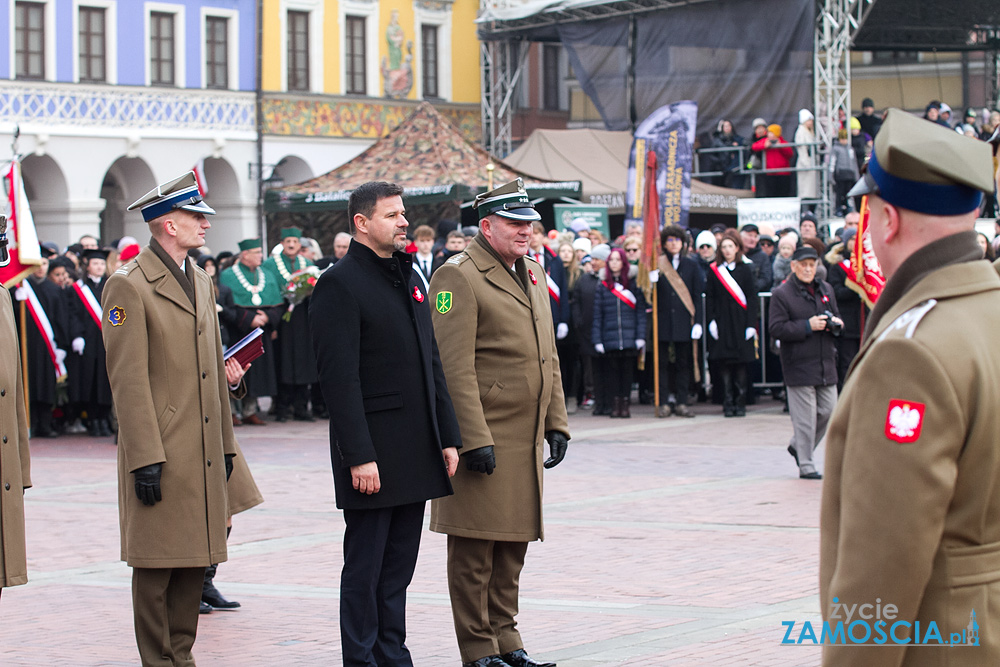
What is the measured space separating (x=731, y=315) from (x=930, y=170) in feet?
46.1

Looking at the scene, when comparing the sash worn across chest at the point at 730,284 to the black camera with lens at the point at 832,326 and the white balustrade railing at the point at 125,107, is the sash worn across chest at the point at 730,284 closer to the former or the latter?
the black camera with lens at the point at 832,326

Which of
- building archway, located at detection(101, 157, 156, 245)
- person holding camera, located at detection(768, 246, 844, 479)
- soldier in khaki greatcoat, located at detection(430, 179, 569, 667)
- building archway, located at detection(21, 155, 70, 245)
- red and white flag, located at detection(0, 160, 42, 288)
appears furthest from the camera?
building archway, located at detection(101, 157, 156, 245)

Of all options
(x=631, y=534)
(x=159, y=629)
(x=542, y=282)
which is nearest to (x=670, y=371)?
(x=631, y=534)

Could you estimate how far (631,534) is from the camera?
923 cm

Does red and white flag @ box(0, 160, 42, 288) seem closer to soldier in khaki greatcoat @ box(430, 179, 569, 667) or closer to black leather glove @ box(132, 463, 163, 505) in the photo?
black leather glove @ box(132, 463, 163, 505)

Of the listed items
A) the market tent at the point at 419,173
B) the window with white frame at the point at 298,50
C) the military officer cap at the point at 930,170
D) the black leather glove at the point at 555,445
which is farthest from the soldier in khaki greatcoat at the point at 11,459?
the window with white frame at the point at 298,50

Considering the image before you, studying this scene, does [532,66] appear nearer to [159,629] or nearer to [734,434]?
[734,434]

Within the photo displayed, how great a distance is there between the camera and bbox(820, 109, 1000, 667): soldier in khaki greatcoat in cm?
273

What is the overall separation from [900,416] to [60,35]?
32156 mm

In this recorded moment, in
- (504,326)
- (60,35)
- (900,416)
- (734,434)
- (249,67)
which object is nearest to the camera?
(900,416)

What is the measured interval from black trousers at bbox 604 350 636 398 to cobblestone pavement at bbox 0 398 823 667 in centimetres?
364

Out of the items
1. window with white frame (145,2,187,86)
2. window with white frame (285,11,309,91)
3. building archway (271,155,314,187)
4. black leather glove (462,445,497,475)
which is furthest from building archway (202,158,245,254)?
black leather glove (462,445,497,475)

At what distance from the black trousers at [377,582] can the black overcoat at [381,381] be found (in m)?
0.11

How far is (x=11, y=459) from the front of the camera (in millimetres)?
5703
